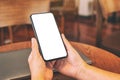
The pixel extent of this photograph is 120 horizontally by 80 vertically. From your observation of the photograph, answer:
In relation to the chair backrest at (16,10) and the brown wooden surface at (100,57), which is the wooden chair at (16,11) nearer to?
the chair backrest at (16,10)

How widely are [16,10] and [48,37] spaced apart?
1194 mm

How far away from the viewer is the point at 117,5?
1781mm

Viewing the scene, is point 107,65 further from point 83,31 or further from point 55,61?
point 83,31

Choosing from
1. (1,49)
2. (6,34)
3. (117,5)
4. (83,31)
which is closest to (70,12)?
(83,31)

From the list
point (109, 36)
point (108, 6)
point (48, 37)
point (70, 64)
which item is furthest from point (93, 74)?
point (108, 6)

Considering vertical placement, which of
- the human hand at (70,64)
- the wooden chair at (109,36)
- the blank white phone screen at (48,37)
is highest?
the blank white phone screen at (48,37)

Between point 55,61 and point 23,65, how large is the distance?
13cm

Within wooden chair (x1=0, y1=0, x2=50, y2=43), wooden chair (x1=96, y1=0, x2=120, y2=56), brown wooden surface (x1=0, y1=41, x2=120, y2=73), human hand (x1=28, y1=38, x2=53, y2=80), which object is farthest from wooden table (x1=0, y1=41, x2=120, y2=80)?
wooden chair (x1=0, y1=0, x2=50, y2=43)

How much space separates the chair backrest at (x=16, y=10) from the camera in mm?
1631

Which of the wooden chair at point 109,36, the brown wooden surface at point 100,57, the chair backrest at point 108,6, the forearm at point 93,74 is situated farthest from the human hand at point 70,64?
the chair backrest at point 108,6

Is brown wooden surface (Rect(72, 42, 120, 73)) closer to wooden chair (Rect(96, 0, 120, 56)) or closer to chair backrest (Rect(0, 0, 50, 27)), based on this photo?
wooden chair (Rect(96, 0, 120, 56))

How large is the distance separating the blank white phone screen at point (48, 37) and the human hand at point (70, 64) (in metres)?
0.03

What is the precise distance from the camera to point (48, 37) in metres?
0.59

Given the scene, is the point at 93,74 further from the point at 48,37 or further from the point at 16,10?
the point at 16,10
